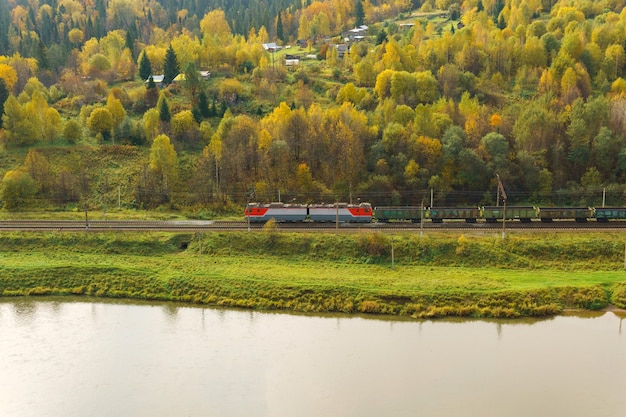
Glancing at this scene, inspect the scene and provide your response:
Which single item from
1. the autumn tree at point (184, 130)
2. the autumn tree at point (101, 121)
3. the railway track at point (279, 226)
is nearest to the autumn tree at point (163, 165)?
the railway track at point (279, 226)

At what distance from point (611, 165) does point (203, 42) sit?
236ft

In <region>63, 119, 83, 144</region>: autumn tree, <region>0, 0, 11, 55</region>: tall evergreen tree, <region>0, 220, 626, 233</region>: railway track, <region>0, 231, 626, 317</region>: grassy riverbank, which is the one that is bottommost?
<region>0, 231, 626, 317</region>: grassy riverbank

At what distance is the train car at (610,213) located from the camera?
56656 millimetres

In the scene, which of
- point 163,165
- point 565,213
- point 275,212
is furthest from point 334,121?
point 565,213

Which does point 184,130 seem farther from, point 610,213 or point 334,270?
point 610,213

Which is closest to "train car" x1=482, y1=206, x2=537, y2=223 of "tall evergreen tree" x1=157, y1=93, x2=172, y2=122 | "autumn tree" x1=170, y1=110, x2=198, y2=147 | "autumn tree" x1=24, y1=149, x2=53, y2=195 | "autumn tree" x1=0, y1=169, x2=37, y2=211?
"autumn tree" x1=170, y1=110, x2=198, y2=147

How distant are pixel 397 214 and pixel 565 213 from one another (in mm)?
15624

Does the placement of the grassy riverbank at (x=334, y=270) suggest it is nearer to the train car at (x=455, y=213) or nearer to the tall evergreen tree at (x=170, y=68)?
the train car at (x=455, y=213)

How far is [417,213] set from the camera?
189ft

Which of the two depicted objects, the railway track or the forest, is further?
the forest

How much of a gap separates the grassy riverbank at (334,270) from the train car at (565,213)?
4.93 metres

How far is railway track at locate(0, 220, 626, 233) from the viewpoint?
2178 inches

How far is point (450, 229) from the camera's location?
182 feet

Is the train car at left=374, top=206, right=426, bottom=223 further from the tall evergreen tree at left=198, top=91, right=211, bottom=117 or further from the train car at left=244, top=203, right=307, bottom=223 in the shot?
the tall evergreen tree at left=198, top=91, right=211, bottom=117
